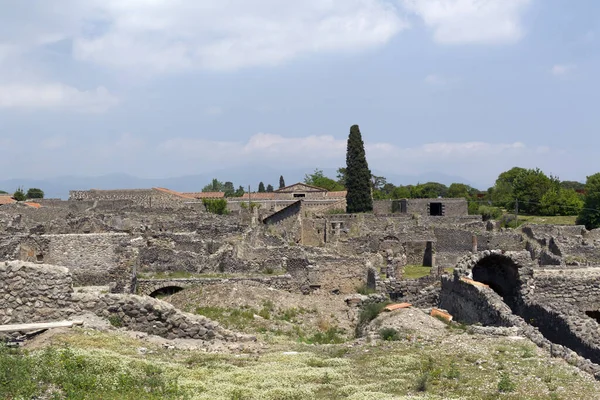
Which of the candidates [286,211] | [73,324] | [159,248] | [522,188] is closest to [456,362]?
[73,324]

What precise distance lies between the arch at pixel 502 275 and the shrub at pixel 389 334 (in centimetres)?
612

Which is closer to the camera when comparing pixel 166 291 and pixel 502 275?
pixel 502 275

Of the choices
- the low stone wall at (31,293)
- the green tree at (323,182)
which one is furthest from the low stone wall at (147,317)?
the green tree at (323,182)

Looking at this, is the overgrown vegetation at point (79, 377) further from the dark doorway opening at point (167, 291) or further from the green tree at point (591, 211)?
the green tree at point (591, 211)

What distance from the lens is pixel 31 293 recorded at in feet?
42.3

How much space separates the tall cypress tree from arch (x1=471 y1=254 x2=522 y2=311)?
5689 cm

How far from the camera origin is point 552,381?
31.9 ft

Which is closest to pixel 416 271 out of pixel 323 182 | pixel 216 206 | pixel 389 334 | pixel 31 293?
pixel 389 334

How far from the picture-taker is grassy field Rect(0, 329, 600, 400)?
30.0 ft

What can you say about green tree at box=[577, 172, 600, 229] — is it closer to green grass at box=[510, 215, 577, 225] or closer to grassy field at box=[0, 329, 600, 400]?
green grass at box=[510, 215, 577, 225]

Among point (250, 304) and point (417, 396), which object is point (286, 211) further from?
point (417, 396)

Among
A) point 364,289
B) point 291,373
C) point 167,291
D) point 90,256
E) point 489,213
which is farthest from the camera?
point 489,213

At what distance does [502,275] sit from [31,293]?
1315 centimetres

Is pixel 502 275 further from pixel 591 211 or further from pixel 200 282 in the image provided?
pixel 591 211
